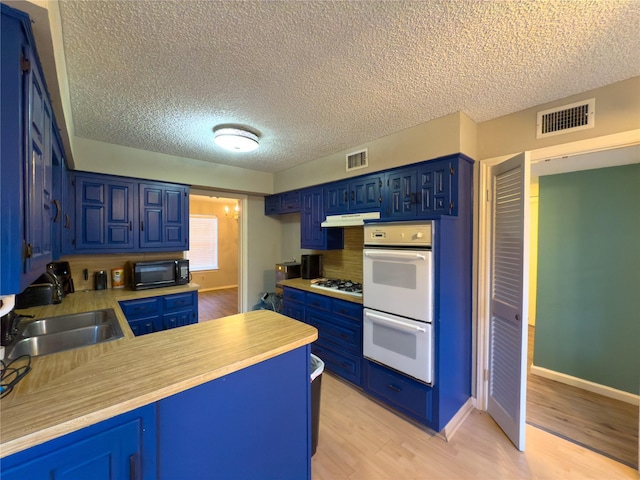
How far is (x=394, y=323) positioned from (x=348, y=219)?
1.26m

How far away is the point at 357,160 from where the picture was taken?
2936 mm

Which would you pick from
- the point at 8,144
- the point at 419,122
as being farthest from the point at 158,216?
the point at 419,122

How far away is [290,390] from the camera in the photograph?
130cm

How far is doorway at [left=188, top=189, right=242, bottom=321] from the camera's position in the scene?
6.96m

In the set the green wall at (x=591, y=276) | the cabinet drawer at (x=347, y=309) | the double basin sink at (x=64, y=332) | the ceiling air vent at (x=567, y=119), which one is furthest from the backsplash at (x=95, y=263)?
the green wall at (x=591, y=276)

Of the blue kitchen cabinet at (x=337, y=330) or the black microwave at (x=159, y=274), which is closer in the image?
the blue kitchen cabinet at (x=337, y=330)

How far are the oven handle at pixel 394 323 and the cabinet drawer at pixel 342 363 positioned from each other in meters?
0.51

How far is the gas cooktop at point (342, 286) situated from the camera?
2805mm

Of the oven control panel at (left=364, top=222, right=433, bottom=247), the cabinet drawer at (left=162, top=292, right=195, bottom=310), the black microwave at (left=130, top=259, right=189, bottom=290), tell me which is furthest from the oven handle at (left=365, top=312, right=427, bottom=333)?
the black microwave at (left=130, top=259, right=189, bottom=290)

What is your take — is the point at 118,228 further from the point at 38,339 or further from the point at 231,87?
the point at 231,87

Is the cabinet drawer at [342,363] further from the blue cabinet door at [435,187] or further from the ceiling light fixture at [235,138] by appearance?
the ceiling light fixture at [235,138]

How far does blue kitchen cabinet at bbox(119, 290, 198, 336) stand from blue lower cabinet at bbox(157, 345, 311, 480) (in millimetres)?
2158

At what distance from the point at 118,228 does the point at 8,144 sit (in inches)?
99.0

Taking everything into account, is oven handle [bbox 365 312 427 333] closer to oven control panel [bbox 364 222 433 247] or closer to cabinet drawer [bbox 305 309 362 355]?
cabinet drawer [bbox 305 309 362 355]
